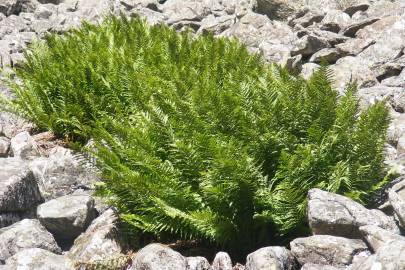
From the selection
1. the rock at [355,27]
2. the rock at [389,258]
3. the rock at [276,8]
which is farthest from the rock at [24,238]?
the rock at [276,8]

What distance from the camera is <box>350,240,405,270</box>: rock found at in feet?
9.64

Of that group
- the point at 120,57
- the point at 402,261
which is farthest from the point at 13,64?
the point at 402,261

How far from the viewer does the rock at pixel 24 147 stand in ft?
21.7

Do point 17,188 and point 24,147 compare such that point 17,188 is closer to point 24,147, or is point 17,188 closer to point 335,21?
point 24,147

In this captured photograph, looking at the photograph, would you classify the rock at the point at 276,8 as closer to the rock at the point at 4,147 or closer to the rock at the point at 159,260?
the rock at the point at 4,147

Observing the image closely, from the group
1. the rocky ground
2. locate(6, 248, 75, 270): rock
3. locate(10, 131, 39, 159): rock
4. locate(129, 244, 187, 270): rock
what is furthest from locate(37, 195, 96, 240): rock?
locate(10, 131, 39, 159): rock

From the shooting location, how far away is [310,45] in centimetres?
934

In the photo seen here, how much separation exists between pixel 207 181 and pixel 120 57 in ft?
11.3

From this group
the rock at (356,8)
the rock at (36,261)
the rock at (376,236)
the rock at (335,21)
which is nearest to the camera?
the rock at (376,236)

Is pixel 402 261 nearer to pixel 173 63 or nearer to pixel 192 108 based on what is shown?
pixel 192 108

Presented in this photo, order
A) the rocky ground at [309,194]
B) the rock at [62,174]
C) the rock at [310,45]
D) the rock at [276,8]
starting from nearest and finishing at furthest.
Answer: the rocky ground at [309,194] → the rock at [62,174] → the rock at [310,45] → the rock at [276,8]

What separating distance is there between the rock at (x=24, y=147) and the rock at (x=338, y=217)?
3777 mm

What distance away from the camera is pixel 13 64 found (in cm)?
1026

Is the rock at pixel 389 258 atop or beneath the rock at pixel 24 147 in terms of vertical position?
atop
